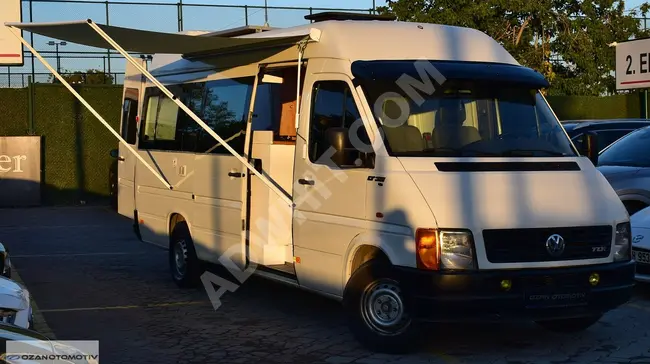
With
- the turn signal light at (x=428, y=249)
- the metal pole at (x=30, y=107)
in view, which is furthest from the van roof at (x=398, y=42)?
the metal pole at (x=30, y=107)

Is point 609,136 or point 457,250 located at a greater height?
point 609,136

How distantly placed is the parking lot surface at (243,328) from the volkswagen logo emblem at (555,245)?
2.88 feet

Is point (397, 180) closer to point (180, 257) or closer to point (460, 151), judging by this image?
point (460, 151)

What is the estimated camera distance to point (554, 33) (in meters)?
32.0

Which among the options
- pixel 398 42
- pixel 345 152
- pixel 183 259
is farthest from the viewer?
pixel 183 259

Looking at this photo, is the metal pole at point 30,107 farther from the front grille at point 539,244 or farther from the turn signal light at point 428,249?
the front grille at point 539,244

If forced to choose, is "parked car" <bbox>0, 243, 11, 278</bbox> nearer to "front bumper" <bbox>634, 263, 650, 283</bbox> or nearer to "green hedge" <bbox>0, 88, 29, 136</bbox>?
"front bumper" <bbox>634, 263, 650, 283</bbox>

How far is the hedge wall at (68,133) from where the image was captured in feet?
70.8

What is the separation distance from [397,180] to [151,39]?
10.5ft

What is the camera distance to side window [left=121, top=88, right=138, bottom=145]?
12625 mm

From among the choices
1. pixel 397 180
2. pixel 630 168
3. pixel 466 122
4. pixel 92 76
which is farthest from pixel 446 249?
pixel 92 76

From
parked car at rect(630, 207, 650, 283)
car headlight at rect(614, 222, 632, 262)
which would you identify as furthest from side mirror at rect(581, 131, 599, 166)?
parked car at rect(630, 207, 650, 283)

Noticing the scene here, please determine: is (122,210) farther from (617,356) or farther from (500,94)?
(617,356)

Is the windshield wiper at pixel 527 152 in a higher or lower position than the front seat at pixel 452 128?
lower
